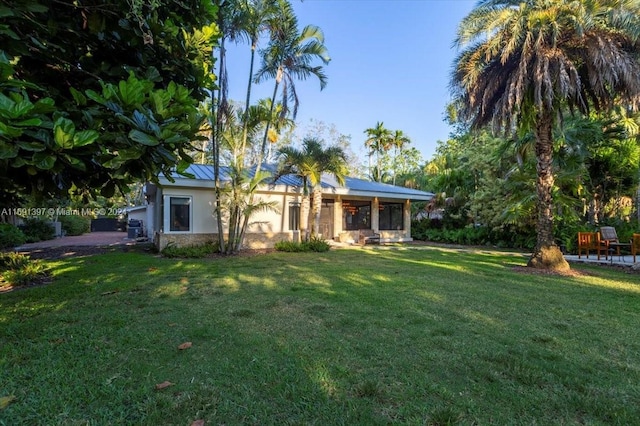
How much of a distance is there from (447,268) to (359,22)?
10729mm

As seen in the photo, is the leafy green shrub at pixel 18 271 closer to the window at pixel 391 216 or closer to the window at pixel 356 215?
the window at pixel 356 215

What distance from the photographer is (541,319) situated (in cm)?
474

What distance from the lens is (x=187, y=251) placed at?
11836mm

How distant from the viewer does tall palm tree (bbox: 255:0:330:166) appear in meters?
12.1

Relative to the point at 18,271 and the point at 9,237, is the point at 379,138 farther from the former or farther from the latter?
the point at 18,271

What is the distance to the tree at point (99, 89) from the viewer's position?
86.9 inches

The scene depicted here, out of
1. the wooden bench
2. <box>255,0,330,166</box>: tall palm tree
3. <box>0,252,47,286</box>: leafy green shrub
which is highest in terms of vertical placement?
<box>255,0,330,166</box>: tall palm tree

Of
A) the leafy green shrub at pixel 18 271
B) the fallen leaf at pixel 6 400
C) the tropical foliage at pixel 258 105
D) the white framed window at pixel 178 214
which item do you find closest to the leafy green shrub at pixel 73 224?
the white framed window at pixel 178 214

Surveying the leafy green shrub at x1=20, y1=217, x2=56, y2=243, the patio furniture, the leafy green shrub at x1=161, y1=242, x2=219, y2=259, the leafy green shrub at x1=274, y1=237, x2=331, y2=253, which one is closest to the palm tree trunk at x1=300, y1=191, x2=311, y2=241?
the leafy green shrub at x1=274, y1=237, x2=331, y2=253

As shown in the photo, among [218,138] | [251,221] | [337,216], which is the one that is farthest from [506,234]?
[218,138]

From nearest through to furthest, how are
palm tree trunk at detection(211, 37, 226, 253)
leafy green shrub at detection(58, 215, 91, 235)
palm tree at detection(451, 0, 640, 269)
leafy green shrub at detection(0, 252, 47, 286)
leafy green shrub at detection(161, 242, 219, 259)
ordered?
leafy green shrub at detection(0, 252, 47, 286) < palm tree at detection(451, 0, 640, 269) < palm tree trunk at detection(211, 37, 226, 253) < leafy green shrub at detection(161, 242, 219, 259) < leafy green shrub at detection(58, 215, 91, 235)

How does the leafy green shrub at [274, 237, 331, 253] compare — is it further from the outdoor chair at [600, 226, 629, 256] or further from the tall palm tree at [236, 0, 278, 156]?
the outdoor chair at [600, 226, 629, 256]

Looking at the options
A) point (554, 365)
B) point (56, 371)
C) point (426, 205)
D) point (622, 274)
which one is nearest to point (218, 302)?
point (56, 371)

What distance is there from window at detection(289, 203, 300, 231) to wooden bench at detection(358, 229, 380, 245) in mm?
3712
